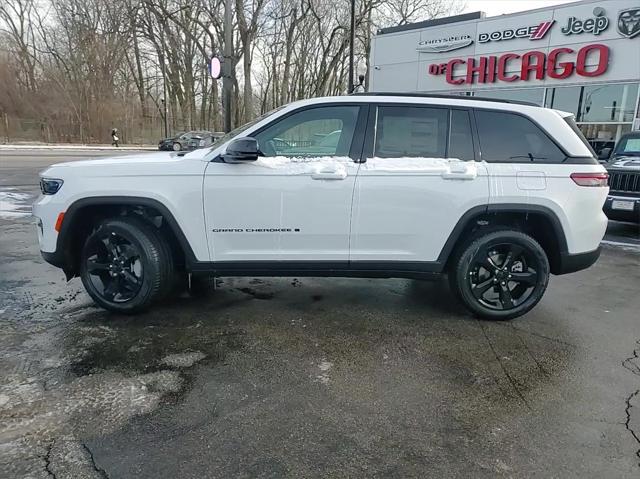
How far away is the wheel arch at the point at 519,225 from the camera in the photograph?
395 centimetres

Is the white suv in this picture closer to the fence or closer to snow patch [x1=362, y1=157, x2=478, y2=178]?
snow patch [x1=362, y1=157, x2=478, y2=178]

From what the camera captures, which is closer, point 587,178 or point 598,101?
point 587,178

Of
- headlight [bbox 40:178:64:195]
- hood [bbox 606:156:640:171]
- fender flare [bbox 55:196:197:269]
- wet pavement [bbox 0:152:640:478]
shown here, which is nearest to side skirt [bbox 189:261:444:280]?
fender flare [bbox 55:196:197:269]

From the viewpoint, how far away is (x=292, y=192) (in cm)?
386

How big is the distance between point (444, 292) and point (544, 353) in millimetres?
1572

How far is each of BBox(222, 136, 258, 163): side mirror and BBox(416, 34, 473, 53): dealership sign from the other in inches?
748

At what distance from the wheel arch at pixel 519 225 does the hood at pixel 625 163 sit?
5147mm

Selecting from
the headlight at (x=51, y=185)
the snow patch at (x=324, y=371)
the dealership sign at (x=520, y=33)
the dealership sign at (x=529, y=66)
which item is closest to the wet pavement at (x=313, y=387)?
the snow patch at (x=324, y=371)

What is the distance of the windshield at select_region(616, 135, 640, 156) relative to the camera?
8.93 metres

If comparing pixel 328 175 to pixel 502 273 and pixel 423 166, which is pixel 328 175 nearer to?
pixel 423 166

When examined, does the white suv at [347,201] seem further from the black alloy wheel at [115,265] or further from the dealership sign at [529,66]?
the dealership sign at [529,66]

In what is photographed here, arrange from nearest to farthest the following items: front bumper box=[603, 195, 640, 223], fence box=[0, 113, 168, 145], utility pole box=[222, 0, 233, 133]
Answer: front bumper box=[603, 195, 640, 223] → utility pole box=[222, 0, 233, 133] → fence box=[0, 113, 168, 145]

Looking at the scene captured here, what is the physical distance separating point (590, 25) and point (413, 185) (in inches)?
656

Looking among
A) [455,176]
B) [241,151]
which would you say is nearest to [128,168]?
[241,151]
